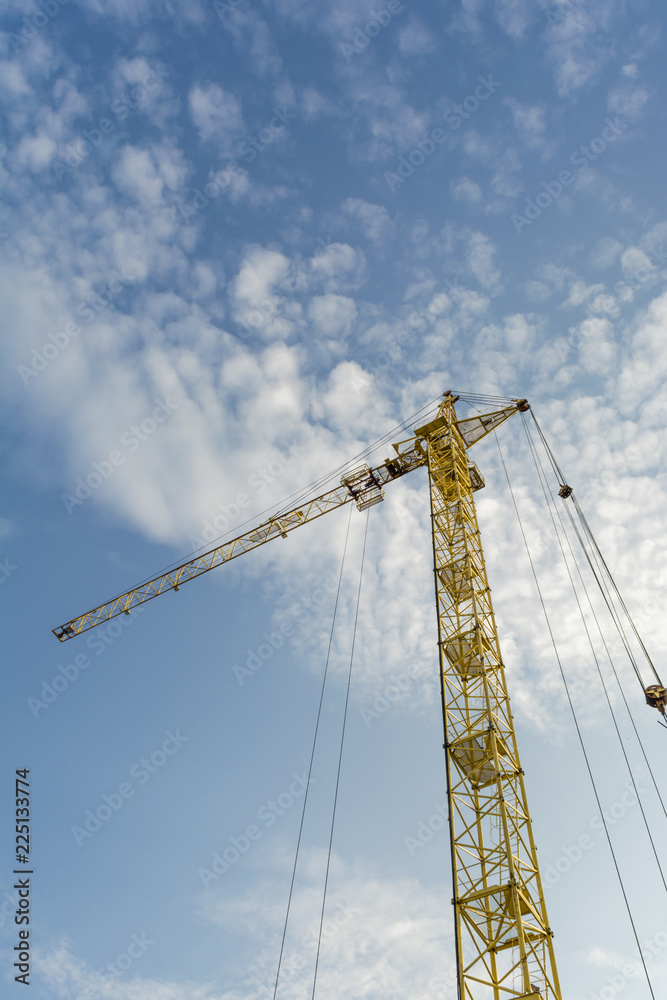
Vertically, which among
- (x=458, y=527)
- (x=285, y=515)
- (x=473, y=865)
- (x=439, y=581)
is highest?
(x=285, y=515)

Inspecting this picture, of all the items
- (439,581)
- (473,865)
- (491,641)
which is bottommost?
(473,865)

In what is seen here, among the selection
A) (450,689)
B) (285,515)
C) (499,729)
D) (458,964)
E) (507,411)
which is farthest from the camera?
(285,515)

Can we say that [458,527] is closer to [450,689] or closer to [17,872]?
[450,689]

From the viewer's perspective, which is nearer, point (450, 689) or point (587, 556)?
point (450, 689)

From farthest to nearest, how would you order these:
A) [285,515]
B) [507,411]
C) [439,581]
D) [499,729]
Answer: [285,515] < [507,411] < [439,581] < [499,729]

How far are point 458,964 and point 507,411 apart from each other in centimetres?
2328

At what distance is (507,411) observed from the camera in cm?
3228

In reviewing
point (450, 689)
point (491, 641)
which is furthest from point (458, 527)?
point (450, 689)

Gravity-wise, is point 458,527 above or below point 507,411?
below

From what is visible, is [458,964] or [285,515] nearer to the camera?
[458,964]

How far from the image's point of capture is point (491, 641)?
74.5 ft

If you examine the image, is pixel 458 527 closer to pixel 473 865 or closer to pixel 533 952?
pixel 473 865

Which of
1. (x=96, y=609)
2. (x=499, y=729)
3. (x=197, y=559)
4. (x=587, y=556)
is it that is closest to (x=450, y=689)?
(x=499, y=729)

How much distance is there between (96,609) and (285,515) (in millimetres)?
13376
